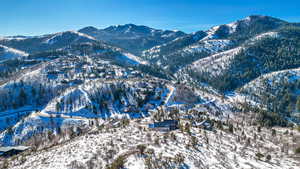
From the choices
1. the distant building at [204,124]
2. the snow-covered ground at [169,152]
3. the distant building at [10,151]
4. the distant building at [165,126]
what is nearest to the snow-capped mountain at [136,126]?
the distant building at [165,126]

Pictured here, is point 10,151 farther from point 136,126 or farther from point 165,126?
point 165,126

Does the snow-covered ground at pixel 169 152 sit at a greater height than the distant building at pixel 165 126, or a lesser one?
lesser

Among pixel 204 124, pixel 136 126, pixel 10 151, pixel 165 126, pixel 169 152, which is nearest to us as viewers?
pixel 169 152

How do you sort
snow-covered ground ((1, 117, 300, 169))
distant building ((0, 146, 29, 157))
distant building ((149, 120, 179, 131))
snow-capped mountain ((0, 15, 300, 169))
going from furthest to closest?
distant building ((0, 146, 29, 157)), distant building ((149, 120, 179, 131)), snow-capped mountain ((0, 15, 300, 169)), snow-covered ground ((1, 117, 300, 169))

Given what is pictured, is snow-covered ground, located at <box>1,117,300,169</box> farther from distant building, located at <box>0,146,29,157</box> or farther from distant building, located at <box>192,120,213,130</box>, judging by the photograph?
distant building, located at <box>0,146,29,157</box>

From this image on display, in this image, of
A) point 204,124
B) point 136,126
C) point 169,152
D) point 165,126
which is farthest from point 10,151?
point 204,124

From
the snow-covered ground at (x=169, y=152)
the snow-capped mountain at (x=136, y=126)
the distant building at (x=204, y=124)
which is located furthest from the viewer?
the distant building at (x=204, y=124)

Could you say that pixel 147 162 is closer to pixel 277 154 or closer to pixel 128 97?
pixel 277 154

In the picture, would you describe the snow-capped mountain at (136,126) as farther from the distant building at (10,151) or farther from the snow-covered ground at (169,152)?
the distant building at (10,151)

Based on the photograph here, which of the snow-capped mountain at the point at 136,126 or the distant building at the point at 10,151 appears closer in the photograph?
the snow-capped mountain at the point at 136,126

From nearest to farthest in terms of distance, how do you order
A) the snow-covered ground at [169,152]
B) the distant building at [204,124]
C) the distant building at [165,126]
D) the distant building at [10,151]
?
the snow-covered ground at [169,152], the distant building at [165,126], the distant building at [10,151], the distant building at [204,124]

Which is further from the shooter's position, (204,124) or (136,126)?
(204,124)

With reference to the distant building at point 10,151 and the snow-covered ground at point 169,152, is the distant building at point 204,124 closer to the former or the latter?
the snow-covered ground at point 169,152

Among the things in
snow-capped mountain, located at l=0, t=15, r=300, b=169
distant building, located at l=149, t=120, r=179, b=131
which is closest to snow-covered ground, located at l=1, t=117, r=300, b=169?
snow-capped mountain, located at l=0, t=15, r=300, b=169
